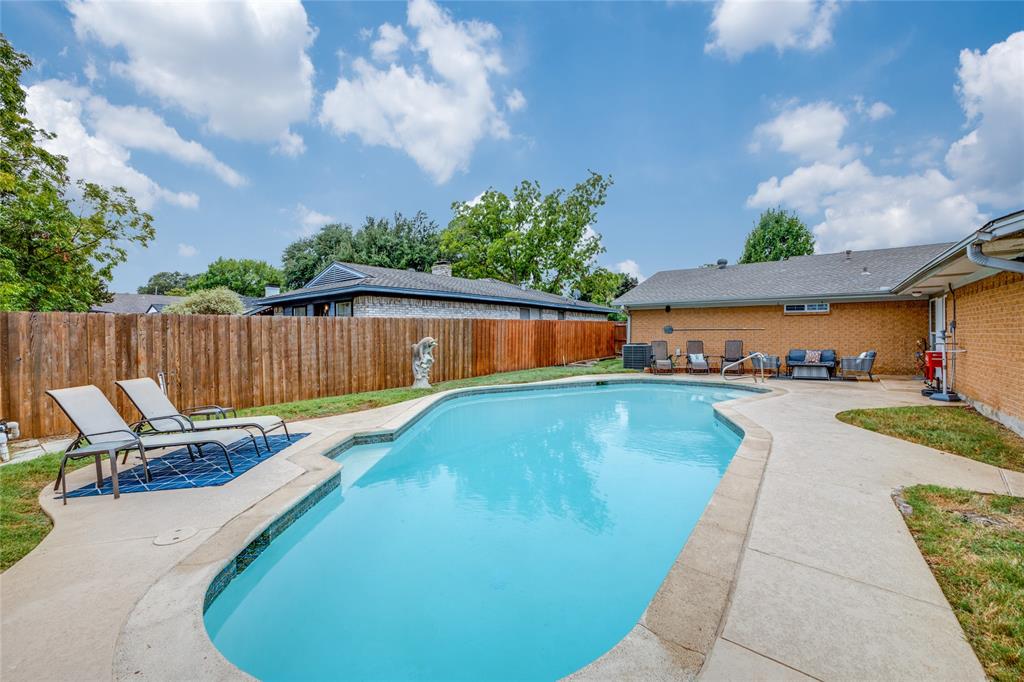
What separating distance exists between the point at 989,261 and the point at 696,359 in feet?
33.0

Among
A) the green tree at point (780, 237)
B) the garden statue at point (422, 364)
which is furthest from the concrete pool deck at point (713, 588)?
the green tree at point (780, 237)

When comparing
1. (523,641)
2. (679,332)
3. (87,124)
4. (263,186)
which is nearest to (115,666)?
(523,641)

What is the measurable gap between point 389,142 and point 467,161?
5.81 metres

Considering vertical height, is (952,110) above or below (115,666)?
above

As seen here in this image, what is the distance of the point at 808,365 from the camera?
1253 cm

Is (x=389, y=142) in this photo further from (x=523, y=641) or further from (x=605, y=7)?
(x=523, y=641)

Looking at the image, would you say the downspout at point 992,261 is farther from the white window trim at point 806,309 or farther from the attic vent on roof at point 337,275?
the attic vent on roof at point 337,275

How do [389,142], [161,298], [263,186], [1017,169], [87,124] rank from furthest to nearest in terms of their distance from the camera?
[161,298]
[263,186]
[389,142]
[87,124]
[1017,169]

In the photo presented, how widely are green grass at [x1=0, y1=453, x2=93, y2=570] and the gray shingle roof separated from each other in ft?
49.9

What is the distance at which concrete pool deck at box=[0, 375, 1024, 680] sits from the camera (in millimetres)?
1902

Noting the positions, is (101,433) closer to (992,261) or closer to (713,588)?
(713,588)

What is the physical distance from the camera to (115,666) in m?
1.87

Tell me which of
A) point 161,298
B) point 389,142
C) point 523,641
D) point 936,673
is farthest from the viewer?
point 161,298

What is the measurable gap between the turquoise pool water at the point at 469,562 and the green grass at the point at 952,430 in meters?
2.04
